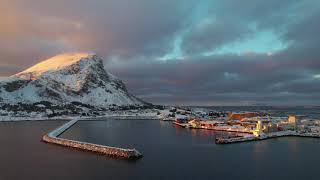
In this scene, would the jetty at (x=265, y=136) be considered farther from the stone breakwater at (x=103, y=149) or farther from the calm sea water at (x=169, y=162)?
the stone breakwater at (x=103, y=149)

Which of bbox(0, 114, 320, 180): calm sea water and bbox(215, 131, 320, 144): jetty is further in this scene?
bbox(215, 131, 320, 144): jetty

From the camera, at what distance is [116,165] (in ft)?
169

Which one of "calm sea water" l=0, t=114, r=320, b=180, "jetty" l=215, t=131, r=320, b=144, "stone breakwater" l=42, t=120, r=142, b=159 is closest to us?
"calm sea water" l=0, t=114, r=320, b=180

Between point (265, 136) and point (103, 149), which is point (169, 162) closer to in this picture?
point (103, 149)

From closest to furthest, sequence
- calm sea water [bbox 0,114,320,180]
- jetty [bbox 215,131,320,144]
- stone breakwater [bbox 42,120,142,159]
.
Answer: calm sea water [bbox 0,114,320,180], stone breakwater [bbox 42,120,142,159], jetty [bbox 215,131,320,144]

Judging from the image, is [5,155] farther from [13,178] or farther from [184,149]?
[184,149]

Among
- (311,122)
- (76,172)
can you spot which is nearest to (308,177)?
(76,172)

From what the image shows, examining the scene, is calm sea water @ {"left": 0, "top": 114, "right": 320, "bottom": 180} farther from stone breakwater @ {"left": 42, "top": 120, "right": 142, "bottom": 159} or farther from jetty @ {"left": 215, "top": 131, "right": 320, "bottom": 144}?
jetty @ {"left": 215, "top": 131, "right": 320, "bottom": 144}

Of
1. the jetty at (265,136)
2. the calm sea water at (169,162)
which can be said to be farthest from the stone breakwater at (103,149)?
the jetty at (265,136)

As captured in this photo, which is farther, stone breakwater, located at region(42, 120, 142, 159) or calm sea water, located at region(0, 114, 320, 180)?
stone breakwater, located at region(42, 120, 142, 159)

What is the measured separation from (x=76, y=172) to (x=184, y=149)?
2686 centimetres

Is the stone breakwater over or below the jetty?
below

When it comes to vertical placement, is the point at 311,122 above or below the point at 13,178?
above

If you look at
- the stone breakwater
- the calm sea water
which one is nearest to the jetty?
the calm sea water
